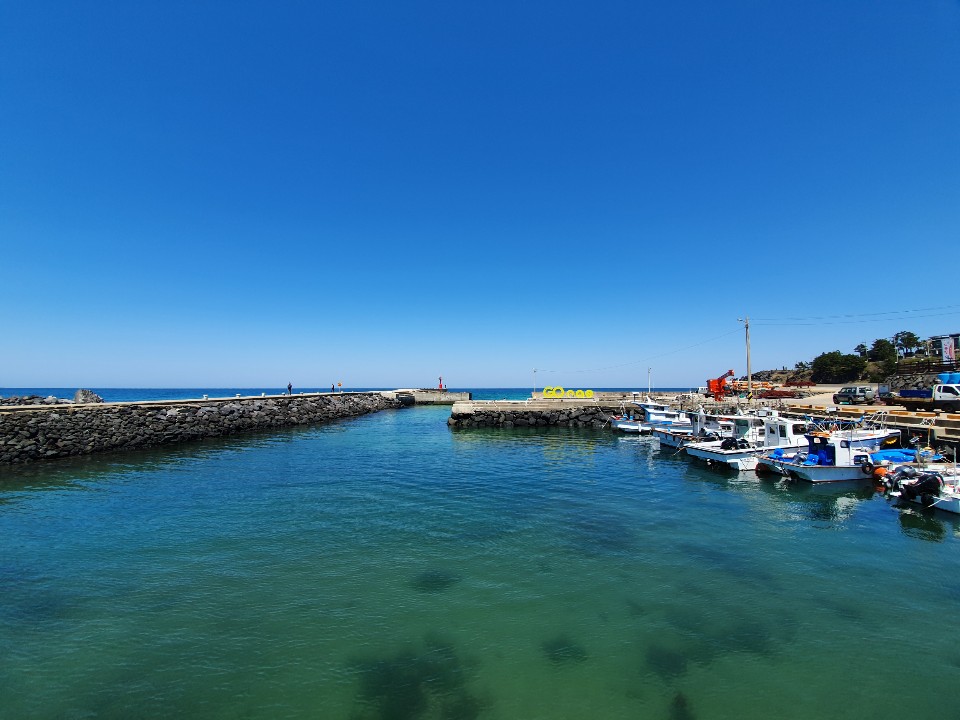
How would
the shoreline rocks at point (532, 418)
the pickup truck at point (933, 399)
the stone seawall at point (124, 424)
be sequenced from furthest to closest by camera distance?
the shoreline rocks at point (532, 418) < the pickup truck at point (933, 399) < the stone seawall at point (124, 424)

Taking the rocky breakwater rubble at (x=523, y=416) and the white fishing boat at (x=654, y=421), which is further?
the rocky breakwater rubble at (x=523, y=416)

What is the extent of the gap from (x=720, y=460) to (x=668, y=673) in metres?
22.9

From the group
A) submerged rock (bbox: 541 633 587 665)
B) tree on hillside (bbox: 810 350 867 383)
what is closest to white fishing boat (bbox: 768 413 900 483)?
submerged rock (bbox: 541 633 587 665)

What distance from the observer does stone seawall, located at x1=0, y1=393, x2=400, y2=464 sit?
26094mm

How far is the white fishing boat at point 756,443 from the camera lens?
25.8 meters

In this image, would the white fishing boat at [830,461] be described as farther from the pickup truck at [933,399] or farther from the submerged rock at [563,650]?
the submerged rock at [563,650]

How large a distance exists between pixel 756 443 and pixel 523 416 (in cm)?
2729

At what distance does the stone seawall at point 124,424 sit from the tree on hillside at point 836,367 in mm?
90927

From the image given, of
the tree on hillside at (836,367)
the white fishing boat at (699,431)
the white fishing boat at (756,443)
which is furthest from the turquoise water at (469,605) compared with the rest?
the tree on hillside at (836,367)

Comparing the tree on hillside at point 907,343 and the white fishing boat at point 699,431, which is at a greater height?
the tree on hillside at point 907,343

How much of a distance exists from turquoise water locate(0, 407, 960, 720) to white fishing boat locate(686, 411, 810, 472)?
231 inches

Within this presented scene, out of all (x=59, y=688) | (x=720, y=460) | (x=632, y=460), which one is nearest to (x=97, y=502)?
(x=59, y=688)

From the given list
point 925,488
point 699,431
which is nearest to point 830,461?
point 925,488

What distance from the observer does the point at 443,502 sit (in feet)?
60.8
